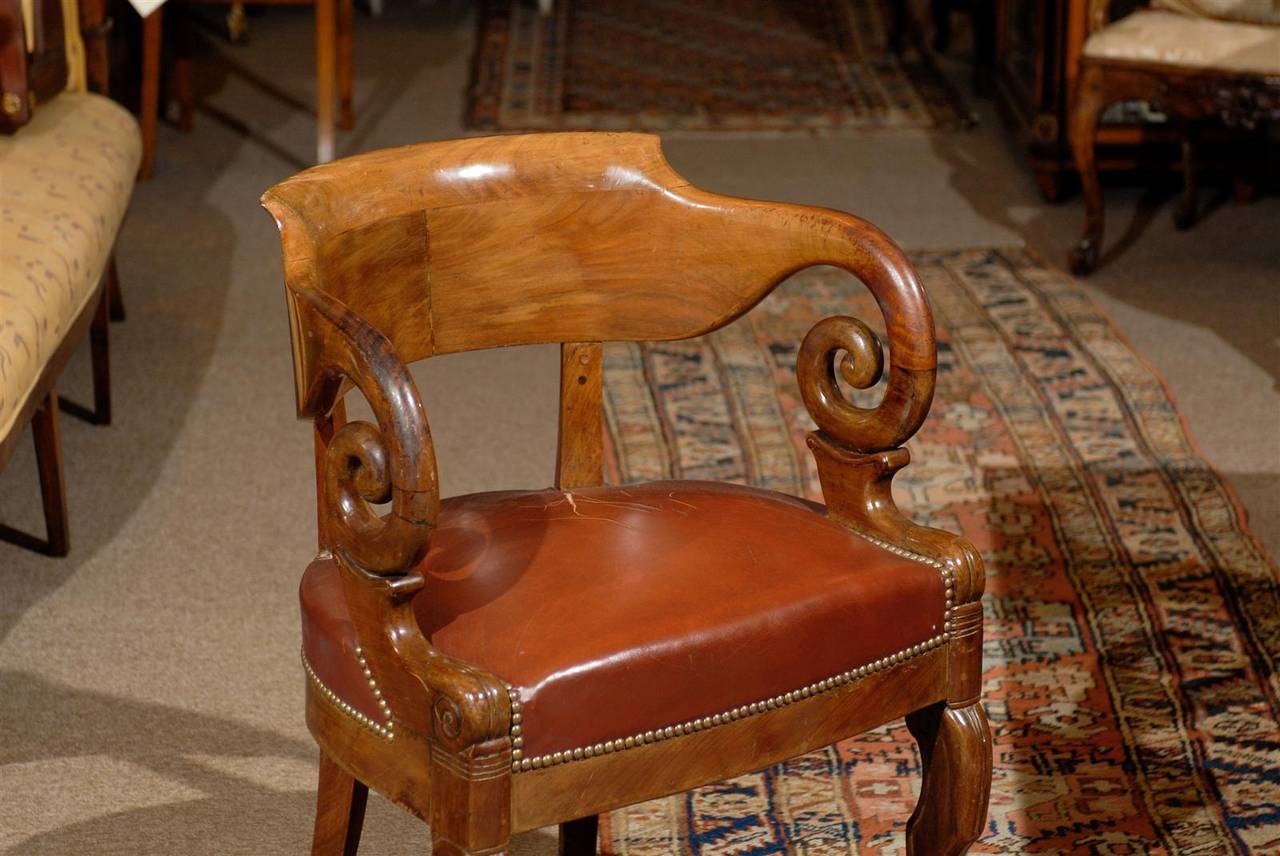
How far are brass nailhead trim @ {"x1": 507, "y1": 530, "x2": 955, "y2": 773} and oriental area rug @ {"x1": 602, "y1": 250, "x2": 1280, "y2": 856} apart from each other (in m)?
0.06

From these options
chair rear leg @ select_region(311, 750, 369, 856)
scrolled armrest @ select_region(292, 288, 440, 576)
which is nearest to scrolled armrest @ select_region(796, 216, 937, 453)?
scrolled armrest @ select_region(292, 288, 440, 576)

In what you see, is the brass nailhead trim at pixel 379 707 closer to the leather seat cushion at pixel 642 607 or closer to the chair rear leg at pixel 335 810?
the leather seat cushion at pixel 642 607

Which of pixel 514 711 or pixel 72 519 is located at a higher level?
pixel 514 711

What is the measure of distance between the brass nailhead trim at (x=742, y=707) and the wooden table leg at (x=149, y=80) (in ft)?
12.8

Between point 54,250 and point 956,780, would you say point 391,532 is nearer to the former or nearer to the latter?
point 956,780

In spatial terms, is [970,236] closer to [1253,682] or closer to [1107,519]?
[1107,519]

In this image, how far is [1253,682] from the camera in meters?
2.58

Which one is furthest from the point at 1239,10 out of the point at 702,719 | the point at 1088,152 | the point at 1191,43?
the point at 702,719

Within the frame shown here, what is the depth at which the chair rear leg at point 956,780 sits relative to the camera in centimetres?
174

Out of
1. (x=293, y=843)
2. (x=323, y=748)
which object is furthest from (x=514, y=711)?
(x=293, y=843)

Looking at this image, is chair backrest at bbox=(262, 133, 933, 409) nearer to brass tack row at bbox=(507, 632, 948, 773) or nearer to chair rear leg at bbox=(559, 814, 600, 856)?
brass tack row at bbox=(507, 632, 948, 773)

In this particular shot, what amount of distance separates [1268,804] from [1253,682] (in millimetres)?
338

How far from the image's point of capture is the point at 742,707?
5.22 feet

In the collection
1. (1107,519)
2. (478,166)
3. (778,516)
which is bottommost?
(1107,519)
